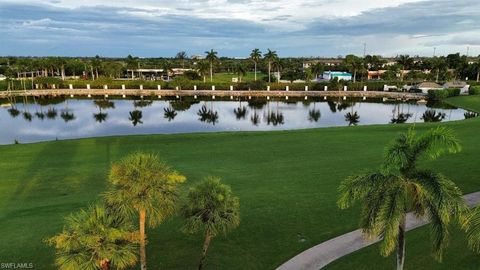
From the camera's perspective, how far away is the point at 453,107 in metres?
89.4

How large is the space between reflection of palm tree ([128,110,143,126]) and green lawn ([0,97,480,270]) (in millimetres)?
25387

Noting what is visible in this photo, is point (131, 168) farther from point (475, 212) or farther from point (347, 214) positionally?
point (347, 214)

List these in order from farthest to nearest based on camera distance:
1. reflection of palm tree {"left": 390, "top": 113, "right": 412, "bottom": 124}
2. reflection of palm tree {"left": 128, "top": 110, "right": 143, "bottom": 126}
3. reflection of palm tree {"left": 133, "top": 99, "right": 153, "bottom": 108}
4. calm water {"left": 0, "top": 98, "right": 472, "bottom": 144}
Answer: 1. reflection of palm tree {"left": 133, "top": 99, "right": 153, "bottom": 108}
2. reflection of palm tree {"left": 390, "top": 113, "right": 412, "bottom": 124}
3. reflection of palm tree {"left": 128, "top": 110, "right": 143, "bottom": 126}
4. calm water {"left": 0, "top": 98, "right": 472, "bottom": 144}

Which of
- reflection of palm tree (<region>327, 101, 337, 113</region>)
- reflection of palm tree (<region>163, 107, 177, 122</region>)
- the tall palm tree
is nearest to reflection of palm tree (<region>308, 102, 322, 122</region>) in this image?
reflection of palm tree (<region>327, 101, 337, 113</region>)

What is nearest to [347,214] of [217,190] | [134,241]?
[217,190]

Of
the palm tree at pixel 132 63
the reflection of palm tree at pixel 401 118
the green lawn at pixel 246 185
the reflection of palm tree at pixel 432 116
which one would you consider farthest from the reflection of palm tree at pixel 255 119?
the palm tree at pixel 132 63

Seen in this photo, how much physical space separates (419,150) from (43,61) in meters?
160

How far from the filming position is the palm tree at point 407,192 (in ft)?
37.9

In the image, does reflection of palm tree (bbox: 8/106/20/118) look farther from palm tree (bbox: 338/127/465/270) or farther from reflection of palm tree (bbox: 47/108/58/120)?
palm tree (bbox: 338/127/465/270)

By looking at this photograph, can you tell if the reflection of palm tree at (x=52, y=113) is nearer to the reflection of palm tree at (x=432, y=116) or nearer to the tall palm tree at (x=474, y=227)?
the reflection of palm tree at (x=432, y=116)

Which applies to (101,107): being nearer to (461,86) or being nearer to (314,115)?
(314,115)

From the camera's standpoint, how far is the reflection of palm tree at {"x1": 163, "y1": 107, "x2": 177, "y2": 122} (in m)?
75.9

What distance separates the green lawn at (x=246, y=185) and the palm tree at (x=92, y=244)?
514 cm

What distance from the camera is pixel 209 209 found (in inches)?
583
